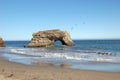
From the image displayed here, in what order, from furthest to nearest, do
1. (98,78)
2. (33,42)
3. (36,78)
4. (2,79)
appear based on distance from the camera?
(33,42)
(98,78)
(36,78)
(2,79)

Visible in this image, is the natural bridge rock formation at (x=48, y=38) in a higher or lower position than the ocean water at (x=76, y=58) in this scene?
higher

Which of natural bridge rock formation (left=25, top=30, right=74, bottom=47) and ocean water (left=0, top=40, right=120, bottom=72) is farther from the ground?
natural bridge rock formation (left=25, top=30, right=74, bottom=47)

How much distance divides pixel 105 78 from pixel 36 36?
204 feet

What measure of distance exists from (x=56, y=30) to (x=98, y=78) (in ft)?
204

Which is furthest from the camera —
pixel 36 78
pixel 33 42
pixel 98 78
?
pixel 33 42

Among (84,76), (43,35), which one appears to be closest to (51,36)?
(43,35)

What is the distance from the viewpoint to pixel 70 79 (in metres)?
12.5

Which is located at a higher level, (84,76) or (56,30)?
(56,30)

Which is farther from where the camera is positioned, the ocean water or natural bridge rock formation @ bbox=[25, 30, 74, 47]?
natural bridge rock formation @ bbox=[25, 30, 74, 47]

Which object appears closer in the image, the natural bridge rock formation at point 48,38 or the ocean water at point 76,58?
the ocean water at point 76,58

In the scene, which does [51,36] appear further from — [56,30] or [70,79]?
[70,79]

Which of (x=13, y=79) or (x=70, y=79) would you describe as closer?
(x=13, y=79)

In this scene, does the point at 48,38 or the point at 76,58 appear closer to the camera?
the point at 76,58

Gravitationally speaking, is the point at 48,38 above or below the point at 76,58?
above
